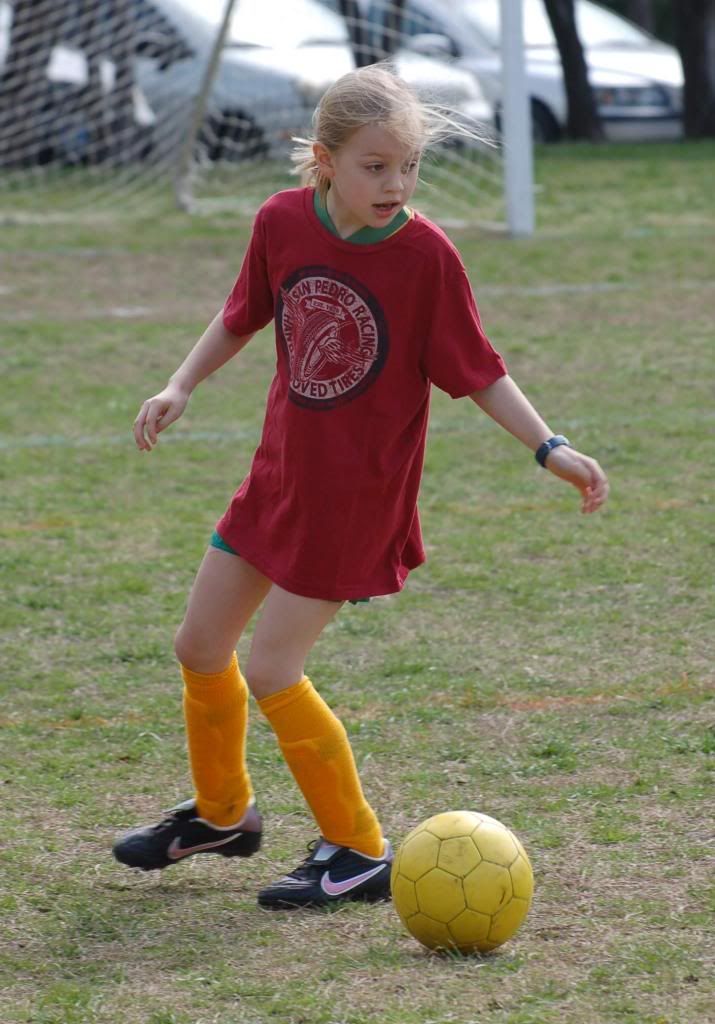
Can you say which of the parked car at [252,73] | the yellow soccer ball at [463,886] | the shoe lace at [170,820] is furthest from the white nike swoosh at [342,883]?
the parked car at [252,73]

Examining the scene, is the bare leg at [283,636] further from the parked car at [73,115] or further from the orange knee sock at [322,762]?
the parked car at [73,115]

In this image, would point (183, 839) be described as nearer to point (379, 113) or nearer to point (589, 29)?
point (379, 113)

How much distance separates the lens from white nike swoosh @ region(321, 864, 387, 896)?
310cm

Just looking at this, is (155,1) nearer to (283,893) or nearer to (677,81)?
(677,81)

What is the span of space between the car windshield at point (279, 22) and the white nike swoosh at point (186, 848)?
38.1 ft

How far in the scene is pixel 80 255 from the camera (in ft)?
37.6

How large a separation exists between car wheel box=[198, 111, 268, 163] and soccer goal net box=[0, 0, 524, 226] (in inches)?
0.5

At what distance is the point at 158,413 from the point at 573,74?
55.9 feet

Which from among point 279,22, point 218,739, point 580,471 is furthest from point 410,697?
point 279,22

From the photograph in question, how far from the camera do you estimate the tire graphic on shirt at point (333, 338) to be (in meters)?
2.94

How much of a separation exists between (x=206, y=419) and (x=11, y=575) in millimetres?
2150

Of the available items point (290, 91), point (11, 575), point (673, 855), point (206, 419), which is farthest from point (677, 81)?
point (673, 855)

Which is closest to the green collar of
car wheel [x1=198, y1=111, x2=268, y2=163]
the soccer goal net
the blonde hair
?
the blonde hair

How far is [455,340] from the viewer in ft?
9.62
